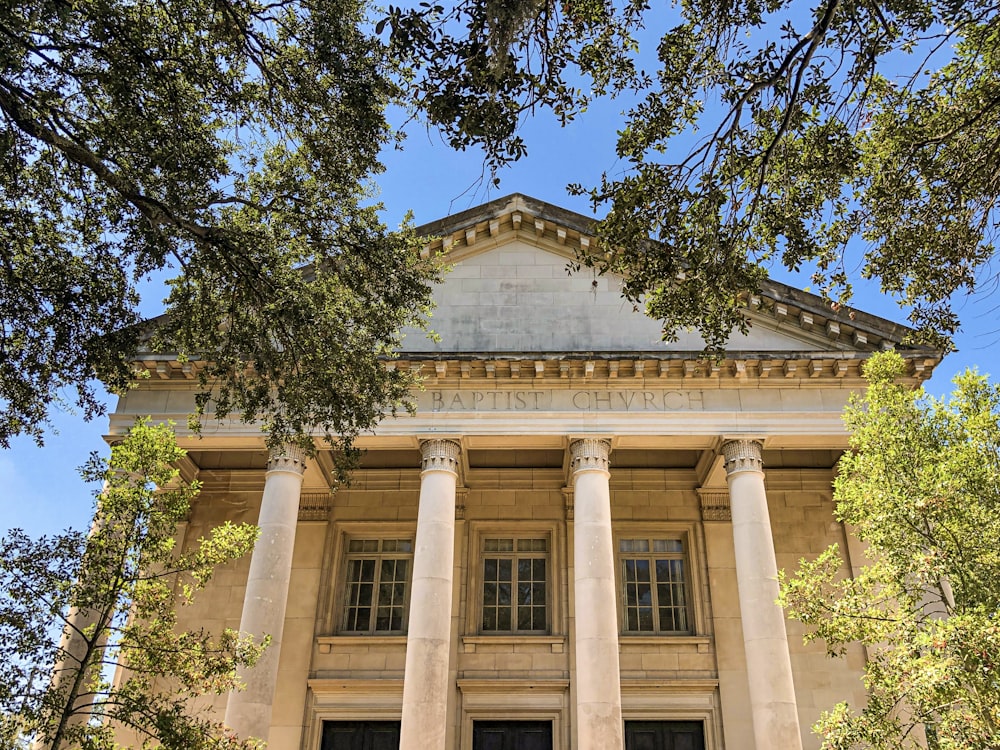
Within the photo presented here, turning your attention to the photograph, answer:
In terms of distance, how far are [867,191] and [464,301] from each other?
1199cm

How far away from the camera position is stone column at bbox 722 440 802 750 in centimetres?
1548

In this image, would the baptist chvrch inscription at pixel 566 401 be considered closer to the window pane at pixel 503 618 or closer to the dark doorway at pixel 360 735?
the window pane at pixel 503 618

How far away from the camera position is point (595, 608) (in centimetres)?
1645

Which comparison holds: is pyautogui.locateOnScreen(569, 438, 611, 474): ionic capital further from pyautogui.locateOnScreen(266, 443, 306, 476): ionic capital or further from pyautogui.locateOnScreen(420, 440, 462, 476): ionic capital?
pyautogui.locateOnScreen(266, 443, 306, 476): ionic capital

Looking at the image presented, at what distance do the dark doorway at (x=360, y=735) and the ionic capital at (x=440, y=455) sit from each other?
6.21 metres

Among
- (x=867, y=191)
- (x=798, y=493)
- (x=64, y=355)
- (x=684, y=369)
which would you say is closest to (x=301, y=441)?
(x=64, y=355)

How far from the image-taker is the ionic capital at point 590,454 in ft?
59.7

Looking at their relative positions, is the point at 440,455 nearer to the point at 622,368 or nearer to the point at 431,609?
the point at 431,609

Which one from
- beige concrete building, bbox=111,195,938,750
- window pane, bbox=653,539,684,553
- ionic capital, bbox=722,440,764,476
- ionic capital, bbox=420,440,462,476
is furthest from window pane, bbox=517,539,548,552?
ionic capital, bbox=722,440,764,476

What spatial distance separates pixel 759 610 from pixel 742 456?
338 cm

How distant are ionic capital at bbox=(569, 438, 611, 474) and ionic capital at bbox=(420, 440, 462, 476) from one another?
2607mm

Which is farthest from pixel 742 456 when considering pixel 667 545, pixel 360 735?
pixel 360 735

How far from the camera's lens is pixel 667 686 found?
19.5m

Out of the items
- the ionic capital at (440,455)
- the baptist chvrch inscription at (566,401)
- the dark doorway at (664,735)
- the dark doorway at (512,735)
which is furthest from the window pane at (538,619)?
the baptist chvrch inscription at (566,401)
